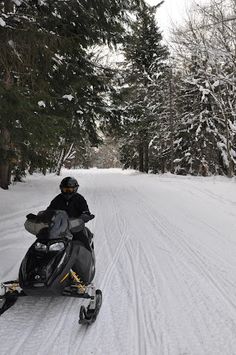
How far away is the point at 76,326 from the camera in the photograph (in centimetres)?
447

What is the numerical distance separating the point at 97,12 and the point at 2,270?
7.83m

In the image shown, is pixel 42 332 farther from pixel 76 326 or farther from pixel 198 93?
pixel 198 93

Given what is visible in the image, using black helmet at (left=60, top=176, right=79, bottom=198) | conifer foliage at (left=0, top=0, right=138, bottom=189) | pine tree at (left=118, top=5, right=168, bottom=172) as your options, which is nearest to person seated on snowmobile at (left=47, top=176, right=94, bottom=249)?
black helmet at (left=60, top=176, right=79, bottom=198)

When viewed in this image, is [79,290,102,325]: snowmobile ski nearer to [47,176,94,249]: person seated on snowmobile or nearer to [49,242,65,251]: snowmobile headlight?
[49,242,65,251]: snowmobile headlight

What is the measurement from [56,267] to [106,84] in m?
14.7

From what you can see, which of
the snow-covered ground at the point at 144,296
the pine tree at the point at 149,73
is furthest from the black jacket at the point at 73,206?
the pine tree at the point at 149,73

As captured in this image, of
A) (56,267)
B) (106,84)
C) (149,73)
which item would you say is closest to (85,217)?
(56,267)

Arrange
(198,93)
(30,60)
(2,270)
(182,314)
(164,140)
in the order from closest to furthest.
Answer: (182,314)
(2,270)
(30,60)
(198,93)
(164,140)

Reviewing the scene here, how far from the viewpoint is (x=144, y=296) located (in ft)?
17.5

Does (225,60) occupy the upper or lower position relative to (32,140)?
upper

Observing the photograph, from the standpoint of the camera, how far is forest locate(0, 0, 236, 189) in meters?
8.31

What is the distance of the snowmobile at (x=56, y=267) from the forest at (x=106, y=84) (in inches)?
137

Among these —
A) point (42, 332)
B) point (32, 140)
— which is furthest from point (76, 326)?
point (32, 140)

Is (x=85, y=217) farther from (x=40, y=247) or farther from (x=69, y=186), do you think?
(x=40, y=247)
